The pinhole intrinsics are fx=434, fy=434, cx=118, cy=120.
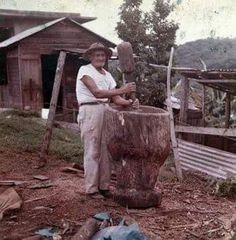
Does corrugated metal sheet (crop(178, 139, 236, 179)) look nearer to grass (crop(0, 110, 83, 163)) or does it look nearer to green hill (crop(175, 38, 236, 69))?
grass (crop(0, 110, 83, 163))

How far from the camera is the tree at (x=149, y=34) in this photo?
53.4 ft

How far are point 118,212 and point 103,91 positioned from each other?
4.04 feet

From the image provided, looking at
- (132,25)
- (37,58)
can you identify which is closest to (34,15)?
(37,58)

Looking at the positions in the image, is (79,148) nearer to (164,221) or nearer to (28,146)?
(28,146)

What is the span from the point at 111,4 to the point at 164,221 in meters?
14.7

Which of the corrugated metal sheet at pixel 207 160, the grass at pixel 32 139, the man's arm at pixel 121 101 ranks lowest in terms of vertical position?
the corrugated metal sheet at pixel 207 160

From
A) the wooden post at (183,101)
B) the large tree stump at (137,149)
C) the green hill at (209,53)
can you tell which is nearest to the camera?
the large tree stump at (137,149)

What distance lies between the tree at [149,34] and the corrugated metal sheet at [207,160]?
6052 millimetres

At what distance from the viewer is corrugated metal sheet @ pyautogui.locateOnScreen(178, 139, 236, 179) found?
9055mm

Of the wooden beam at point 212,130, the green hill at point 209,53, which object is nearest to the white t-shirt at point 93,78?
the wooden beam at point 212,130

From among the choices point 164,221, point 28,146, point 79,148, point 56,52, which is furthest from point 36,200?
point 56,52

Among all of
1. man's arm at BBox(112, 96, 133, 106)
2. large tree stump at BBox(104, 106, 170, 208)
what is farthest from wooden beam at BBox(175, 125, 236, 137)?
man's arm at BBox(112, 96, 133, 106)

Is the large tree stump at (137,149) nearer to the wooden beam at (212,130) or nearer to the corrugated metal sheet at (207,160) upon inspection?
the wooden beam at (212,130)

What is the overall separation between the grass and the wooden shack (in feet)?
8.21
